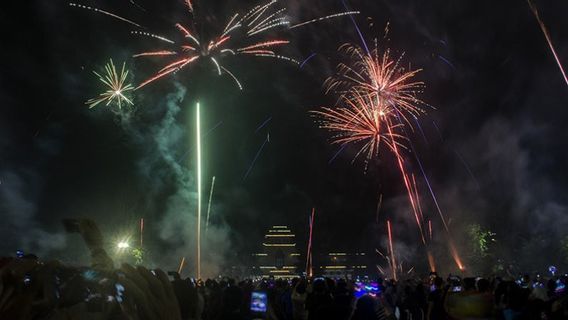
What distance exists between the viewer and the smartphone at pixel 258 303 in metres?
9.16

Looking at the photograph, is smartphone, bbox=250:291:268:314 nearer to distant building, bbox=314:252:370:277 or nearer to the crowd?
the crowd

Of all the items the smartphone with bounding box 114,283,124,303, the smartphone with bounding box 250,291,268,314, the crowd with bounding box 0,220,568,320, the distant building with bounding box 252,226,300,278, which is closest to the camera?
the crowd with bounding box 0,220,568,320

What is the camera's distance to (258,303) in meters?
9.19

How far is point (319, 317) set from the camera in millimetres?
4719

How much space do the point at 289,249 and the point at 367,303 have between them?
351ft

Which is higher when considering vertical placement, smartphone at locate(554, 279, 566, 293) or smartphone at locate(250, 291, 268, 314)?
smartphone at locate(250, 291, 268, 314)

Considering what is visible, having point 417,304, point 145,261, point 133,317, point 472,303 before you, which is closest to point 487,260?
point 145,261

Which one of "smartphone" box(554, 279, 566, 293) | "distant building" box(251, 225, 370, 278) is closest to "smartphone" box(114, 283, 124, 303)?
"smartphone" box(554, 279, 566, 293)

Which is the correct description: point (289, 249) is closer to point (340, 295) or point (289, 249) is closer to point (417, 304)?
point (417, 304)

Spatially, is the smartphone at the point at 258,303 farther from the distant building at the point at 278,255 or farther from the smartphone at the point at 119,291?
the distant building at the point at 278,255

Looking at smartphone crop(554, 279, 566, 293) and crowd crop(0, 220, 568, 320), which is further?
smartphone crop(554, 279, 566, 293)

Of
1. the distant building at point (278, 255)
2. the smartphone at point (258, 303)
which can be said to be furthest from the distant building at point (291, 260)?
the smartphone at point (258, 303)

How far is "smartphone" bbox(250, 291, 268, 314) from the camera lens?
30.0 feet

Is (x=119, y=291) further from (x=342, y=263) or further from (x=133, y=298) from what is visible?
(x=342, y=263)
